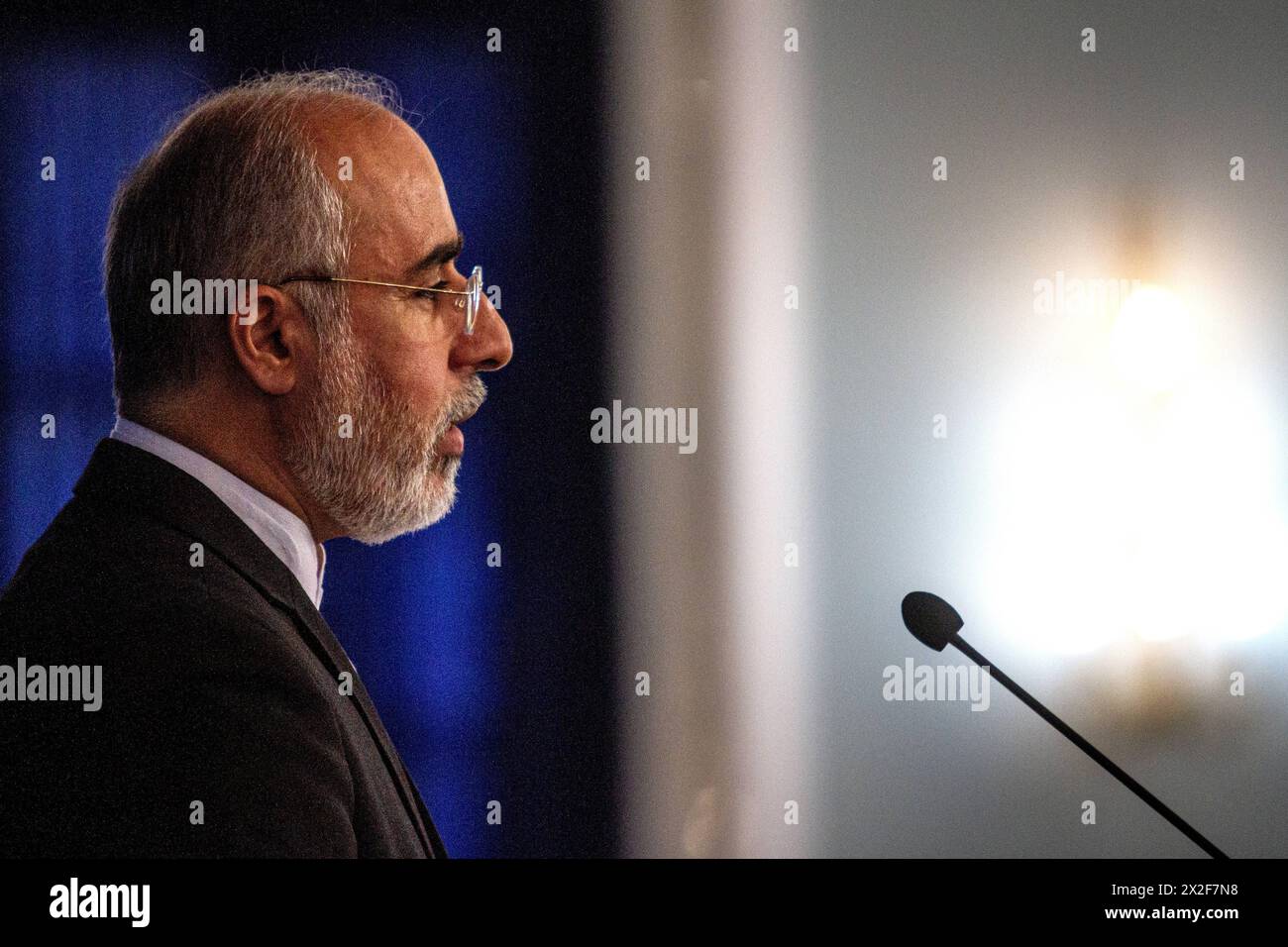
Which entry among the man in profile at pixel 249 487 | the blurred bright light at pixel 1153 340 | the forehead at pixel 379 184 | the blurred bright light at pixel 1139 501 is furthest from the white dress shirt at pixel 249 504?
the blurred bright light at pixel 1153 340

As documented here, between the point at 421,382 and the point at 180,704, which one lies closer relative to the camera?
the point at 180,704

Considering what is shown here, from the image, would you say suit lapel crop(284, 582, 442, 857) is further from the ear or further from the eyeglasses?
the eyeglasses

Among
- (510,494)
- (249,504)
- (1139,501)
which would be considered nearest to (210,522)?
(249,504)

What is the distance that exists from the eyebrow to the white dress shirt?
0.43 meters

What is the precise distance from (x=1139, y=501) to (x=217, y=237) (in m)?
1.74

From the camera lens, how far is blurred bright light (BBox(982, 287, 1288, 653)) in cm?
226

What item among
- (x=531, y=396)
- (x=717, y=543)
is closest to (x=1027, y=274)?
(x=717, y=543)

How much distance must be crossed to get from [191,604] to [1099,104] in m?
1.90

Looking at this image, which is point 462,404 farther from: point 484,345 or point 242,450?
point 242,450

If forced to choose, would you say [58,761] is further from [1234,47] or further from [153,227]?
[1234,47]

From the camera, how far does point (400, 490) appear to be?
1.92m

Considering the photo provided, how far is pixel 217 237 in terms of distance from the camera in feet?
5.83

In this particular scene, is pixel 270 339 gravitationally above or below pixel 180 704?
above

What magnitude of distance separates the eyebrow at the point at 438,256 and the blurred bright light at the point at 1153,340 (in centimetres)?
127
